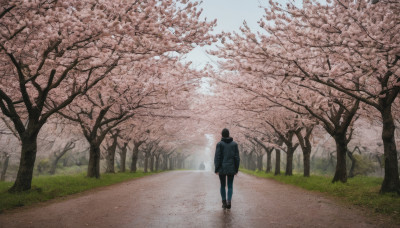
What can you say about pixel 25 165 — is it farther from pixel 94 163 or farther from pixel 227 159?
Result: pixel 227 159

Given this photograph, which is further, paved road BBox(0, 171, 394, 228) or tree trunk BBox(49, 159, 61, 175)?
tree trunk BBox(49, 159, 61, 175)

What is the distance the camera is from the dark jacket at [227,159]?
801cm

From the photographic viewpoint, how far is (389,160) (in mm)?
10531

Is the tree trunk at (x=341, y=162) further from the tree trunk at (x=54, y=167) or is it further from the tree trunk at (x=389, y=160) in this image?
the tree trunk at (x=54, y=167)

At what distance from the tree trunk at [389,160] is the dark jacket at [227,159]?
6.15 m

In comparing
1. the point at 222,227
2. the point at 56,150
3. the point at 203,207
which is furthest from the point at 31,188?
the point at 56,150

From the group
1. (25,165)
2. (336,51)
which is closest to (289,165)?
(336,51)

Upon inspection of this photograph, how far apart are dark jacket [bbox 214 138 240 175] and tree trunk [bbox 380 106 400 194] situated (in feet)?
20.2

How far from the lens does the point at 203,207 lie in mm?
8461

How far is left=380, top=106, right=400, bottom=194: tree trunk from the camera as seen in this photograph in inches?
403

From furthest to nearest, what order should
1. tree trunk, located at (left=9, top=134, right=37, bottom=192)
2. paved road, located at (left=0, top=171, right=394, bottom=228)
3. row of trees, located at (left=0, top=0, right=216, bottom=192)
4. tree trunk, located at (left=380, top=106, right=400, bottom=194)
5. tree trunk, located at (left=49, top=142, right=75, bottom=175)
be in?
tree trunk, located at (left=49, top=142, right=75, bottom=175) < tree trunk, located at (left=9, top=134, right=37, bottom=192) < tree trunk, located at (left=380, top=106, right=400, bottom=194) < row of trees, located at (left=0, top=0, right=216, bottom=192) < paved road, located at (left=0, top=171, right=394, bottom=228)

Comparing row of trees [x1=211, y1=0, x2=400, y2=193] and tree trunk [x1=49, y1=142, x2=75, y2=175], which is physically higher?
row of trees [x1=211, y1=0, x2=400, y2=193]

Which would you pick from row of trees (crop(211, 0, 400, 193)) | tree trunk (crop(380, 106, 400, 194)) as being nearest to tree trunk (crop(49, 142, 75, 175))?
row of trees (crop(211, 0, 400, 193))

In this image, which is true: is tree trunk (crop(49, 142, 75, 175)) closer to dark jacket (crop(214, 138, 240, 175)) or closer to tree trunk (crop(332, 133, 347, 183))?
tree trunk (crop(332, 133, 347, 183))
